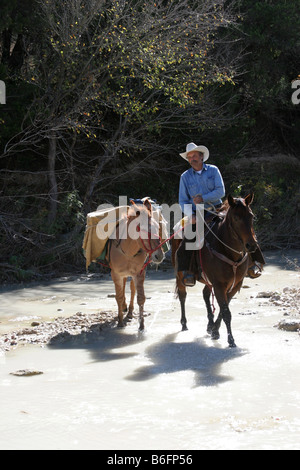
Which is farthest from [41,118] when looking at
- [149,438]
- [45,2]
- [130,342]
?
[149,438]

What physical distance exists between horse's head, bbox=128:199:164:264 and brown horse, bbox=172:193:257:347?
0.61m

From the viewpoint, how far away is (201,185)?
9.06 metres

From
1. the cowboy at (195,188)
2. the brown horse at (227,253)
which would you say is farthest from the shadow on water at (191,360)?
the cowboy at (195,188)

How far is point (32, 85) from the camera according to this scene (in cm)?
1580

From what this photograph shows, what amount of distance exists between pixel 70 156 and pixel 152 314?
7779 millimetres

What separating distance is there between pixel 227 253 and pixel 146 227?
129cm

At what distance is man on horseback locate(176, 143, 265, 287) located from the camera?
351 inches

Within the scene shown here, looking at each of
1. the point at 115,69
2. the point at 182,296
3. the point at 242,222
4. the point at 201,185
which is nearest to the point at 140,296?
the point at 182,296

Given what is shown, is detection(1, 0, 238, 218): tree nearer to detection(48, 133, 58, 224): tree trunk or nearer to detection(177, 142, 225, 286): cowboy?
detection(48, 133, 58, 224): tree trunk

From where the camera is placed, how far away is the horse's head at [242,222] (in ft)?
25.5

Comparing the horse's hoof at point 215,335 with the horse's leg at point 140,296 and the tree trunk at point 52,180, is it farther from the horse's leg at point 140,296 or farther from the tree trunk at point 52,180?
the tree trunk at point 52,180

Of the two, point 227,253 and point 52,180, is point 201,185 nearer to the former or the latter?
point 227,253

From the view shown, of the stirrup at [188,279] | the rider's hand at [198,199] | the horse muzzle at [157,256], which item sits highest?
the rider's hand at [198,199]
